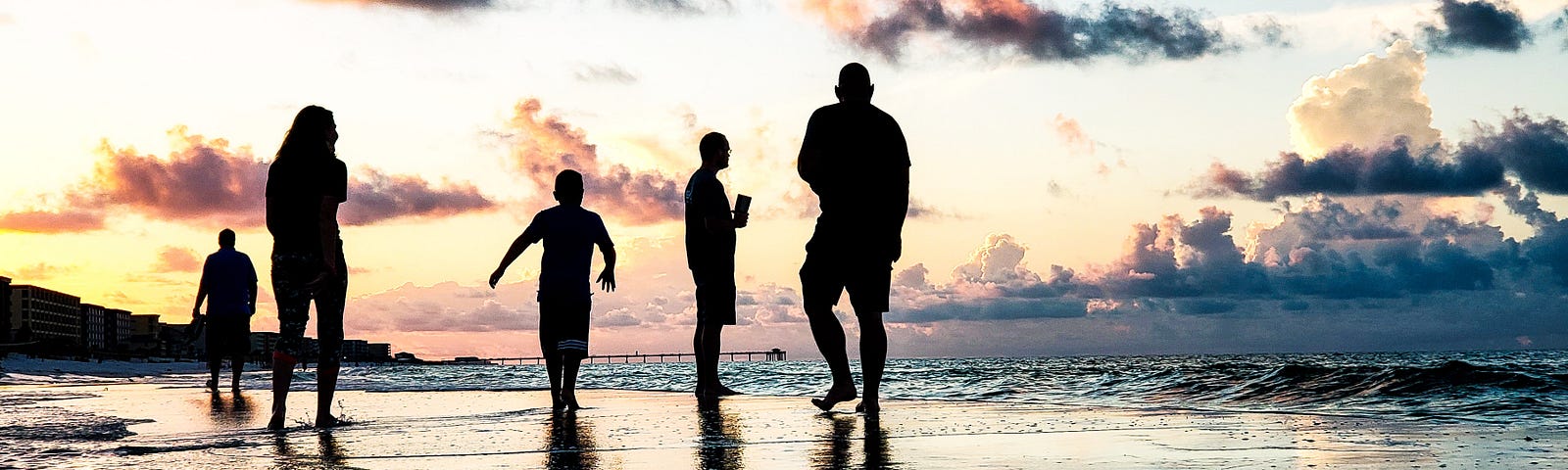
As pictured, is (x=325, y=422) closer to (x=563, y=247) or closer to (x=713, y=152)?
(x=563, y=247)

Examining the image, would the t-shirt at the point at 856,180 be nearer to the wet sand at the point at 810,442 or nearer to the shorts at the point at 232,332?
the wet sand at the point at 810,442

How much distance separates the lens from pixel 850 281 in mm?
5992

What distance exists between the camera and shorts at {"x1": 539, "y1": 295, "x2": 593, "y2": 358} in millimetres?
7738

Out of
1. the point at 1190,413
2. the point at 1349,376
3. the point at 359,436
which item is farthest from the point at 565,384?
the point at 1349,376

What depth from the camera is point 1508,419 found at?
19.6ft

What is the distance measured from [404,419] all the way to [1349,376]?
28.0 ft

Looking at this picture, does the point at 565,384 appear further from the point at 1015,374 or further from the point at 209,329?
the point at 1015,374

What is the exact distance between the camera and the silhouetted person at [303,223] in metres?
5.87

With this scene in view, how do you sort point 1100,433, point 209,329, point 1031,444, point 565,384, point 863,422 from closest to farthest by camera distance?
point 1031,444
point 1100,433
point 863,422
point 565,384
point 209,329

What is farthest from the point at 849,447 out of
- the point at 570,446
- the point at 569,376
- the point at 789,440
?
the point at 569,376

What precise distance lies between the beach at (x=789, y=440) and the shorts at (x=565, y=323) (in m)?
Answer: 0.77

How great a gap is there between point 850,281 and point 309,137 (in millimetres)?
2497

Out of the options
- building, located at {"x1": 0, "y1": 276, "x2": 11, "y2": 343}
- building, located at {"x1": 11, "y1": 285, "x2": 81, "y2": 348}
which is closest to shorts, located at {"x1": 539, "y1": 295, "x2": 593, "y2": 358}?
building, located at {"x1": 0, "y1": 276, "x2": 11, "y2": 343}

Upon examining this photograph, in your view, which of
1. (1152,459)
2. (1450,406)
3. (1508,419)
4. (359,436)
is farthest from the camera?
(1450,406)
